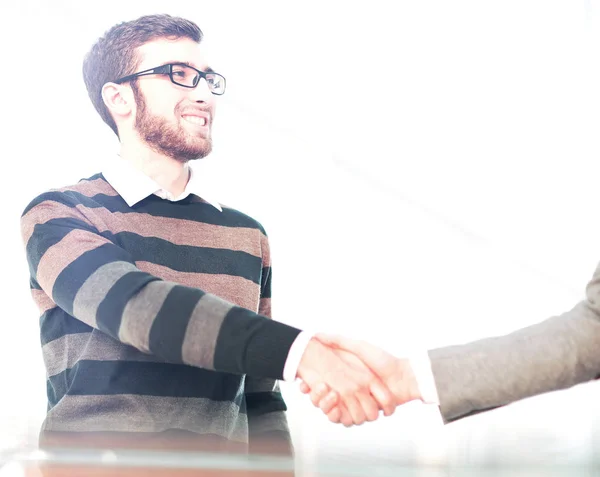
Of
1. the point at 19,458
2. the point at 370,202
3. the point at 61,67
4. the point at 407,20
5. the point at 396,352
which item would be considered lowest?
the point at 19,458

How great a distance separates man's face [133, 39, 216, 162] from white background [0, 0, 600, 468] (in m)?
0.48

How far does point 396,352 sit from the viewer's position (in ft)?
8.01

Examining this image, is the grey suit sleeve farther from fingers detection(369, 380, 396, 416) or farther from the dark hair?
the dark hair

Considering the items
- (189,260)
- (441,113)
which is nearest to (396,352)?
(441,113)

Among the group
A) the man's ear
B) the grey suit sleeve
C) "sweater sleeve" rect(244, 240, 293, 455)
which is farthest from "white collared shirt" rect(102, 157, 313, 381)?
the grey suit sleeve

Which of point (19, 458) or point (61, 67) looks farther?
point (61, 67)

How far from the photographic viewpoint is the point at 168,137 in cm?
157

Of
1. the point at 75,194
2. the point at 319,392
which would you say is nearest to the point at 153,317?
the point at 319,392

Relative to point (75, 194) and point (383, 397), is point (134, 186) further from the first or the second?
point (383, 397)

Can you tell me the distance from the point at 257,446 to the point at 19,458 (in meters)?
0.52

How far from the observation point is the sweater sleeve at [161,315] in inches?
42.0

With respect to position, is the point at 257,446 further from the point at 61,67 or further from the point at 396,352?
the point at 61,67

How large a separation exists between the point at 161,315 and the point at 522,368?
61 centimetres

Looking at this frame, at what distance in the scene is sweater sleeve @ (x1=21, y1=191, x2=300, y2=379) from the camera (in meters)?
1.07
